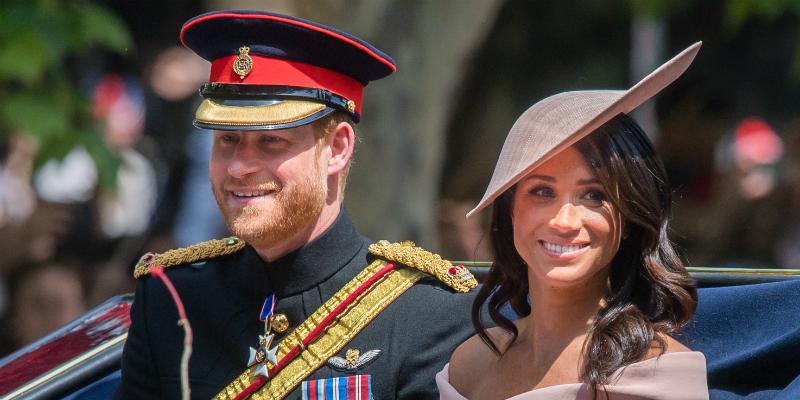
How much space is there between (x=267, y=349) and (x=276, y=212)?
0.33 meters

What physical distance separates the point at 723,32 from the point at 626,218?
19.1 feet

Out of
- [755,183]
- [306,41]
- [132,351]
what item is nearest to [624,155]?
[306,41]

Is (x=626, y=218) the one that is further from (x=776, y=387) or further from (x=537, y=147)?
(x=776, y=387)

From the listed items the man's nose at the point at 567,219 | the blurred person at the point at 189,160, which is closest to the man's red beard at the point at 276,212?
the man's nose at the point at 567,219

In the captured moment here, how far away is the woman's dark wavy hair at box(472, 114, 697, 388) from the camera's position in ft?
8.52

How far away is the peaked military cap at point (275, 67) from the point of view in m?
3.27

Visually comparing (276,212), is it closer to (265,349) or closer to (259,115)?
(259,115)

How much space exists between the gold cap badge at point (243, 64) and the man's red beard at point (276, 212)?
26 centimetres

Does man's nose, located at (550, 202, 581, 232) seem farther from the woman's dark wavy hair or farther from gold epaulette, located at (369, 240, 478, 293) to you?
gold epaulette, located at (369, 240, 478, 293)

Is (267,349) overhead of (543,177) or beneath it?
beneath

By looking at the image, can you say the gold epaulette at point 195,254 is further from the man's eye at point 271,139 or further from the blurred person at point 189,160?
the blurred person at point 189,160

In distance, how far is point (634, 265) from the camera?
2711 millimetres

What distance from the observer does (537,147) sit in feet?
8.61

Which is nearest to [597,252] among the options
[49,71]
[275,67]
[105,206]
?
[275,67]
